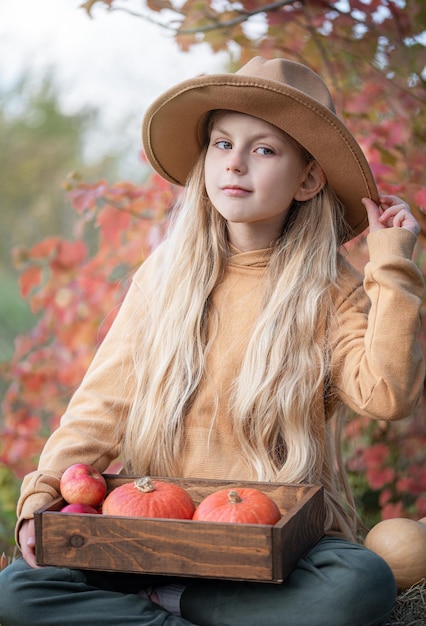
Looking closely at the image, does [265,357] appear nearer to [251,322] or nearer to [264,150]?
[251,322]

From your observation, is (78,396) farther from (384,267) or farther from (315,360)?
(384,267)

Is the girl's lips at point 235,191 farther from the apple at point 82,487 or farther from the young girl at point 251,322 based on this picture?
the apple at point 82,487

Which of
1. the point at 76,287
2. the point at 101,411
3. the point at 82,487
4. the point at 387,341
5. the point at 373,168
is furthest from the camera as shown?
the point at 76,287

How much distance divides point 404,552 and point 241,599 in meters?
0.60

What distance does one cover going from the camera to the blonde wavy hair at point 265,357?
2639mm

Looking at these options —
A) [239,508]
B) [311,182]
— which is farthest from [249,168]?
[239,508]

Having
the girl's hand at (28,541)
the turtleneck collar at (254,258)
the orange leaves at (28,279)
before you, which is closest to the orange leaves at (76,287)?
the orange leaves at (28,279)

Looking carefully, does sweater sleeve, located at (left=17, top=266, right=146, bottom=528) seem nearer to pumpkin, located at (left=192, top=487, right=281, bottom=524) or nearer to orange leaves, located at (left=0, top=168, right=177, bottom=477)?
pumpkin, located at (left=192, top=487, right=281, bottom=524)

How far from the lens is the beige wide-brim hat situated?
2.54 metres

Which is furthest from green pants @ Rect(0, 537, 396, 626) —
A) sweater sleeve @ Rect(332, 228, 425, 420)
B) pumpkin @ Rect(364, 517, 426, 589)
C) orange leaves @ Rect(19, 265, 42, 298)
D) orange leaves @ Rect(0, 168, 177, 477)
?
orange leaves @ Rect(19, 265, 42, 298)

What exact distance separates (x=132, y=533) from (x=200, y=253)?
1.03 meters

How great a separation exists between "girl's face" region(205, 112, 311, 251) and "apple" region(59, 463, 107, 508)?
2.80 ft

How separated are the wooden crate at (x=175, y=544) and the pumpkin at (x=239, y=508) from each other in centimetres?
6

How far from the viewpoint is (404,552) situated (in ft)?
8.59
